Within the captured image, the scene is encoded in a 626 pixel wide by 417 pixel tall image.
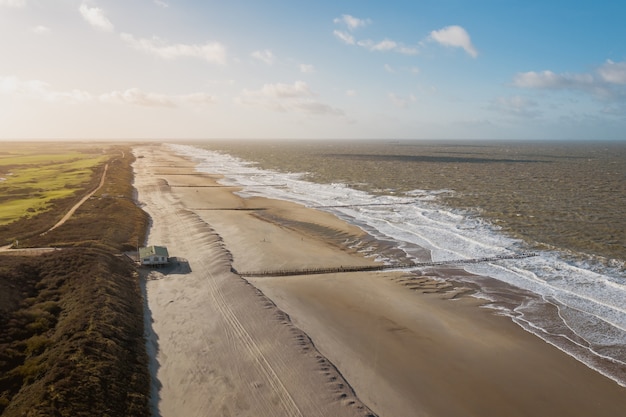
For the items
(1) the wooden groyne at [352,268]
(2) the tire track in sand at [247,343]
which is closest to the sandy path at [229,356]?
(2) the tire track in sand at [247,343]

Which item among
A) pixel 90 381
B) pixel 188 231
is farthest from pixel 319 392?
pixel 188 231

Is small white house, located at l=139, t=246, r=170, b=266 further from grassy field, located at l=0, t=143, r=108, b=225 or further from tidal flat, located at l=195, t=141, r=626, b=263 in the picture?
tidal flat, located at l=195, t=141, r=626, b=263

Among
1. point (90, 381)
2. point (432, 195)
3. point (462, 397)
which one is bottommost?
point (462, 397)

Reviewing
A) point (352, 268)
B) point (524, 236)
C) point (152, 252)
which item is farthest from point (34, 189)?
point (524, 236)

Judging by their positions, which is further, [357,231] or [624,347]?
[357,231]

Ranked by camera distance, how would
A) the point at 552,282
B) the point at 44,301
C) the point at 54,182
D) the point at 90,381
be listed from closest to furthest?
the point at 90,381, the point at 44,301, the point at 552,282, the point at 54,182

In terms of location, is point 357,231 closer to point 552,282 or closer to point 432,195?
point 552,282

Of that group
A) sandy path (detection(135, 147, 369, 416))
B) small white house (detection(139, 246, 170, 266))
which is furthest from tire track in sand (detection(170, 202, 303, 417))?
small white house (detection(139, 246, 170, 266))

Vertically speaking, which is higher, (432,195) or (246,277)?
(432,195)
